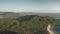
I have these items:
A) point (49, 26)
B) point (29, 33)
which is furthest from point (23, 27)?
point (49, 26)

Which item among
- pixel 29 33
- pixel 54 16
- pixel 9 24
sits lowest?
pixel 29 33

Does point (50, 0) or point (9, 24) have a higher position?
point (50, 0)

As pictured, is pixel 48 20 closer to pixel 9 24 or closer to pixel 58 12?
pixel 58 12

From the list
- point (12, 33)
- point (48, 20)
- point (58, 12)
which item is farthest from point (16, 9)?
point (58, 12)

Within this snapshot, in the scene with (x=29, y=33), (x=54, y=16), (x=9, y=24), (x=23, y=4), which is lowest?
(x=29, y=33)

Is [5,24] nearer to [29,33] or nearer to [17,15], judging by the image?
[17,15]

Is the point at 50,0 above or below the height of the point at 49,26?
above
